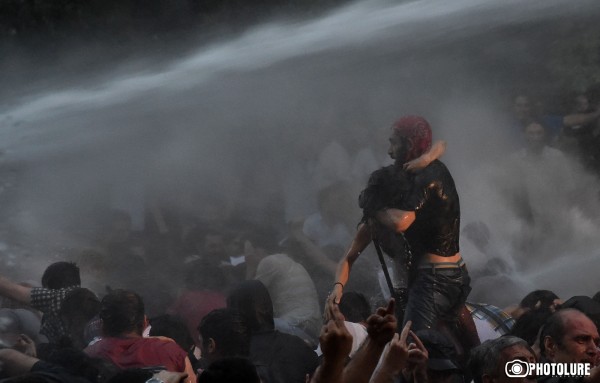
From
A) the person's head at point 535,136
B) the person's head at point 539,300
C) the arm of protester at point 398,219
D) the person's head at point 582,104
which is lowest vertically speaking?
the person's head at point 539,300

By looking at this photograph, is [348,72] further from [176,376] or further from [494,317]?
[176,376]

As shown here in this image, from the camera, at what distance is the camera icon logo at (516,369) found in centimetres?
304

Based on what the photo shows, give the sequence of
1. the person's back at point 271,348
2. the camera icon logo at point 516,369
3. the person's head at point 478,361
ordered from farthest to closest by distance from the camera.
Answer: the person's back at point 271,348
the person's head at point 478,361
the camera icon logo at point 516,369

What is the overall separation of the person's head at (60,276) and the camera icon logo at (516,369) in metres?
2.61

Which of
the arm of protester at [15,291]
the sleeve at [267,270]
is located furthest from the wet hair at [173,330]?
the arm of protester at [15,291]

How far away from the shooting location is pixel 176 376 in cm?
244

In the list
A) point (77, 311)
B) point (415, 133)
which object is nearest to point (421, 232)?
point (415, 133)

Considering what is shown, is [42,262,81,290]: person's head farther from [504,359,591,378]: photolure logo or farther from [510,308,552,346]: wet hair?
[504,359,591,378]: photolure logo

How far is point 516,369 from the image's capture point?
10.1 feet

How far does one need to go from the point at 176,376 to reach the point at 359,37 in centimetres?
347

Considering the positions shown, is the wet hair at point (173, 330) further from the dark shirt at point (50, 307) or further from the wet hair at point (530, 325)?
the wet hair at point (530, 325)

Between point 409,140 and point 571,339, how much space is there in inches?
65.7

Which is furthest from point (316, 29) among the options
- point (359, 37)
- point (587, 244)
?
point (587, 244)

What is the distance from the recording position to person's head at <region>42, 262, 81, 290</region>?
4715mm
